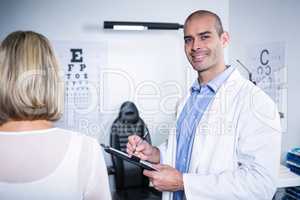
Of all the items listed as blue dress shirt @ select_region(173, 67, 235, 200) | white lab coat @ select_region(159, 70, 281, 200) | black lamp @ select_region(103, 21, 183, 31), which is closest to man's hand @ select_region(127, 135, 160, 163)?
blue dress shirt @ select_region(173, 67, 235, 200)

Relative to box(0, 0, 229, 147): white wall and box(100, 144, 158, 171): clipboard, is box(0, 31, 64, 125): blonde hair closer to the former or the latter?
box(100, 144, 158, 171): clipboard

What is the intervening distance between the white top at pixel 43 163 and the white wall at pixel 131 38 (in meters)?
1.66

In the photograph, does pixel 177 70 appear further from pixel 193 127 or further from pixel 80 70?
pixel 193 127

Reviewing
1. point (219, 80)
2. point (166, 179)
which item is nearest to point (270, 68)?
point (219, 80)

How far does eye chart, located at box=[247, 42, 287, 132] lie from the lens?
2725 mm

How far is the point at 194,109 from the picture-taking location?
1.42 m

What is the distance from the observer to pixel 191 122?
4.53ft

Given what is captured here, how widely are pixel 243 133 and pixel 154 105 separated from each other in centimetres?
144

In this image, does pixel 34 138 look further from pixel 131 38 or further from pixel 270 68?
pixel 270 68

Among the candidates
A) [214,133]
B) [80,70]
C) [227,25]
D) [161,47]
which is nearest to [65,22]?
[80,70]

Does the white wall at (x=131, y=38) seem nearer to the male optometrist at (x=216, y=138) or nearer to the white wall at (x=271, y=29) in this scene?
the white wall at (x=271, y=29)

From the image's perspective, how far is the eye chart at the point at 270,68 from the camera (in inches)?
107

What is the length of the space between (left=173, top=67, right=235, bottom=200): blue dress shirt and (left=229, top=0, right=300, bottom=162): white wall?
1.43m

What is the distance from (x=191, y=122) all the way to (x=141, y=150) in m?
0.26
